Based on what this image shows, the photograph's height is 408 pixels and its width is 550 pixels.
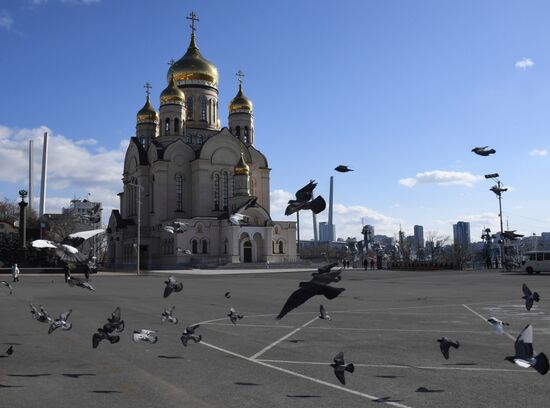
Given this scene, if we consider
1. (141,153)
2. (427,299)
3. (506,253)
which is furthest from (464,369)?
(141,153)

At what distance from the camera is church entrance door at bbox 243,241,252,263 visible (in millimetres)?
70375

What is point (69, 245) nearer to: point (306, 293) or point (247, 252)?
point (306, 293)

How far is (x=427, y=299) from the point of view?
66.6 feet

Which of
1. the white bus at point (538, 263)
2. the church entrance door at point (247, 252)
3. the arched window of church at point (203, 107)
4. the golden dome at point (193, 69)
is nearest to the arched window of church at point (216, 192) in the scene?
the church entrance door at point (247, 252)

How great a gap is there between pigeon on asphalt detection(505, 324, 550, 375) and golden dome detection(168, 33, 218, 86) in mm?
77225

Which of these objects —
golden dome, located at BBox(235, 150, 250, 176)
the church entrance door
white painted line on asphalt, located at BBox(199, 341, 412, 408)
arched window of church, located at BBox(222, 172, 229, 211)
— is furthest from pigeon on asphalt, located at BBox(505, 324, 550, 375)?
arched window of church, located at BBox(222, 172, 229, 211)

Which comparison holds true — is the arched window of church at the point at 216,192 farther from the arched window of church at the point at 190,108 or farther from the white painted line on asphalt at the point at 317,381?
the white painted line on asphalt at the point at 317,381

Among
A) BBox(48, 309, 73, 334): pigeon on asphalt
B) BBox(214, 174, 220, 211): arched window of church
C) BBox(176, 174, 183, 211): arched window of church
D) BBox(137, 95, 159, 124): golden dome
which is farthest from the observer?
BBox(137, 95, 159, 124): golden dome

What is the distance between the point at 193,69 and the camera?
263 feet

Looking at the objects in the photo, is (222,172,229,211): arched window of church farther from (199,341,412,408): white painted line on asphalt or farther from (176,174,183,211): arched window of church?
(199,341,412,408): white painted line on asphalt

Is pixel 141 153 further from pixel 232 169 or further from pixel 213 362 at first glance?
pixel 213 362

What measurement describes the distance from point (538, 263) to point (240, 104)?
4934 centimetres

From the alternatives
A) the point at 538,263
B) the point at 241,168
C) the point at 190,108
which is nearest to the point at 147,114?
the point at 190,108

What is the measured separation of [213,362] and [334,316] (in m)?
6.69
